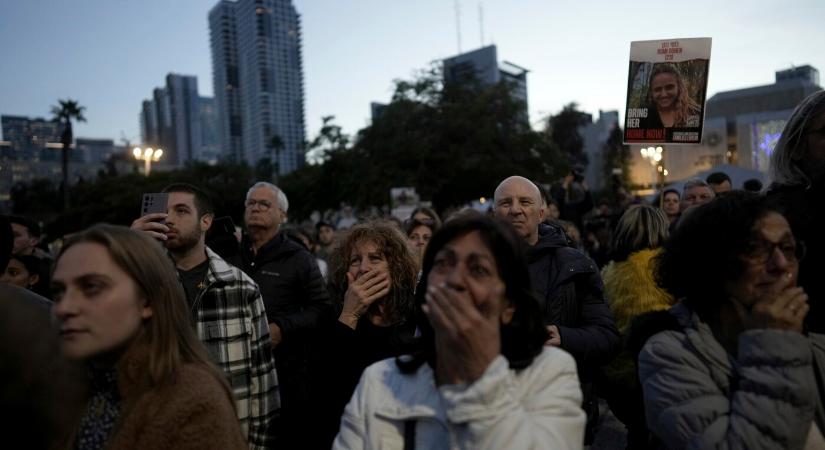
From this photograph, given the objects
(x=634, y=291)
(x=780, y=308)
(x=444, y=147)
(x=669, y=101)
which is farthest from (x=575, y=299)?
(x=444, y=147)

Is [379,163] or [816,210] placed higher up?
[379,163]

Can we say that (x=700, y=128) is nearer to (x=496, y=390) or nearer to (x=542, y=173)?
(x=496, y=390)

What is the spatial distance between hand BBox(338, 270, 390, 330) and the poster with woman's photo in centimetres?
275

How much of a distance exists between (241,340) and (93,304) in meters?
1.51

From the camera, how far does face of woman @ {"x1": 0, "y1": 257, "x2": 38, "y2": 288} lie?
4.58 metres

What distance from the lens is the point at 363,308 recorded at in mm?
2992

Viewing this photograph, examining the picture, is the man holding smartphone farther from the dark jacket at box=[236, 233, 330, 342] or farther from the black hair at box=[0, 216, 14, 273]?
the dark jacket at box=[236, 233, 330, 342]

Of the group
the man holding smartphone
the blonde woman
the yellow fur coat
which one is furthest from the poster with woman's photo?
the blonde woman

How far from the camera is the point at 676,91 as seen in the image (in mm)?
4539

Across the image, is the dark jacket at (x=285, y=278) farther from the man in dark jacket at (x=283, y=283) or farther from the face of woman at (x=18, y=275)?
the face of woman at (x=18, y=275)

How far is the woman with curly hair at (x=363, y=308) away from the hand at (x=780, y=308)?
1664 millimetres

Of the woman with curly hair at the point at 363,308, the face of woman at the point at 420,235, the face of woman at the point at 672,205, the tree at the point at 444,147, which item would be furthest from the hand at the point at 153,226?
the tree at the point at 444,147

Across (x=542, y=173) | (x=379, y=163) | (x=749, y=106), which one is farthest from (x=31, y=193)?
(x=749, y=106)

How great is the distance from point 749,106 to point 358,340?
230ft
